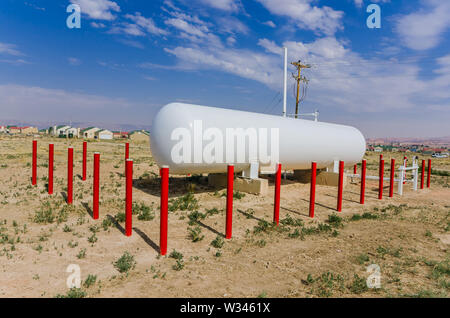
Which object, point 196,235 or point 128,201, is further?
point 196,235

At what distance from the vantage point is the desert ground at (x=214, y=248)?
4832 mm

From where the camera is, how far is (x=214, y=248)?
21.8 feet

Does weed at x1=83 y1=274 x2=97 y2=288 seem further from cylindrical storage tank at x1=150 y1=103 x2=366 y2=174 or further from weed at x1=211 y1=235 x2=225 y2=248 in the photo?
cylindrical storage tank at x1=150 y1=103 x2=366 y2=174

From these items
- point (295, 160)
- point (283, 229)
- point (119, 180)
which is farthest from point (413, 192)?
point (119, 180)

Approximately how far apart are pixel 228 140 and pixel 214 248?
4.76 meters

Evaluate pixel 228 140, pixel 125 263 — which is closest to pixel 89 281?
pixel 125 263

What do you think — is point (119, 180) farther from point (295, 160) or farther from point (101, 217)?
point (295, 160)

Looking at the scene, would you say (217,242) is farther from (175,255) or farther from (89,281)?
(89,281)

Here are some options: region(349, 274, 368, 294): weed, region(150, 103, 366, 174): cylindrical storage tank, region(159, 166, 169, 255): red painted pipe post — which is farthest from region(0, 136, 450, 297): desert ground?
region(150, 103, 366, 174): cylindrical storage tank

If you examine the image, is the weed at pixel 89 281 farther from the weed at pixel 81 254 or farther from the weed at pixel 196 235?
the weed at pixel 196 235

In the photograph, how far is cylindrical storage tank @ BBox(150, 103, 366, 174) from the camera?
9.64 meters

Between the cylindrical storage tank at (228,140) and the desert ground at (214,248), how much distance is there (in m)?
1.45
